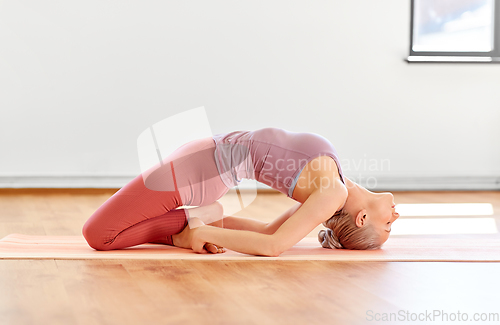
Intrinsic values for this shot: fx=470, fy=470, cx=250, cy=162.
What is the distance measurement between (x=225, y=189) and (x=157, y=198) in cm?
23

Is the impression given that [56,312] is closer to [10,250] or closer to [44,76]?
[10,250]

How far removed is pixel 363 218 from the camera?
151 cm

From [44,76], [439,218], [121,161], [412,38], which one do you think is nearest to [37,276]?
[439,218]

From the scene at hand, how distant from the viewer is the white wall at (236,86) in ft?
11.3

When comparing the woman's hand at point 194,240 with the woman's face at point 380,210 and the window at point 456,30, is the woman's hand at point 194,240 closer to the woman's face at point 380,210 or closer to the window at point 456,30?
the woman's face at point 380,210

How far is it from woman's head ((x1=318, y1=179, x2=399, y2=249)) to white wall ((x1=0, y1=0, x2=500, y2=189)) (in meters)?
2.04

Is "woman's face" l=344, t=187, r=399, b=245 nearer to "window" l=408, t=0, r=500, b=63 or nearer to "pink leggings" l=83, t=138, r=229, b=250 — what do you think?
"pink leggings" l=83, t=138, r=229, b=250

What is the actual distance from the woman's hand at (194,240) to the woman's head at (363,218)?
39cm

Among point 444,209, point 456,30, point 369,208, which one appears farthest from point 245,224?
point 456,30

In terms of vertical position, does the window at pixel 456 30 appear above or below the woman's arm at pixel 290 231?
above

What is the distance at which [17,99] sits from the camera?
3453 mm

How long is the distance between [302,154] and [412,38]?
2544 millimetres

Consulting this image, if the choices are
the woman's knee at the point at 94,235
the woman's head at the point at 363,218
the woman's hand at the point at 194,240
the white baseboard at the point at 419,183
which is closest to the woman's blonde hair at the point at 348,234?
the woman's head at the point at 363,218

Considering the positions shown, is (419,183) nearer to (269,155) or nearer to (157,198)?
(269,155)
